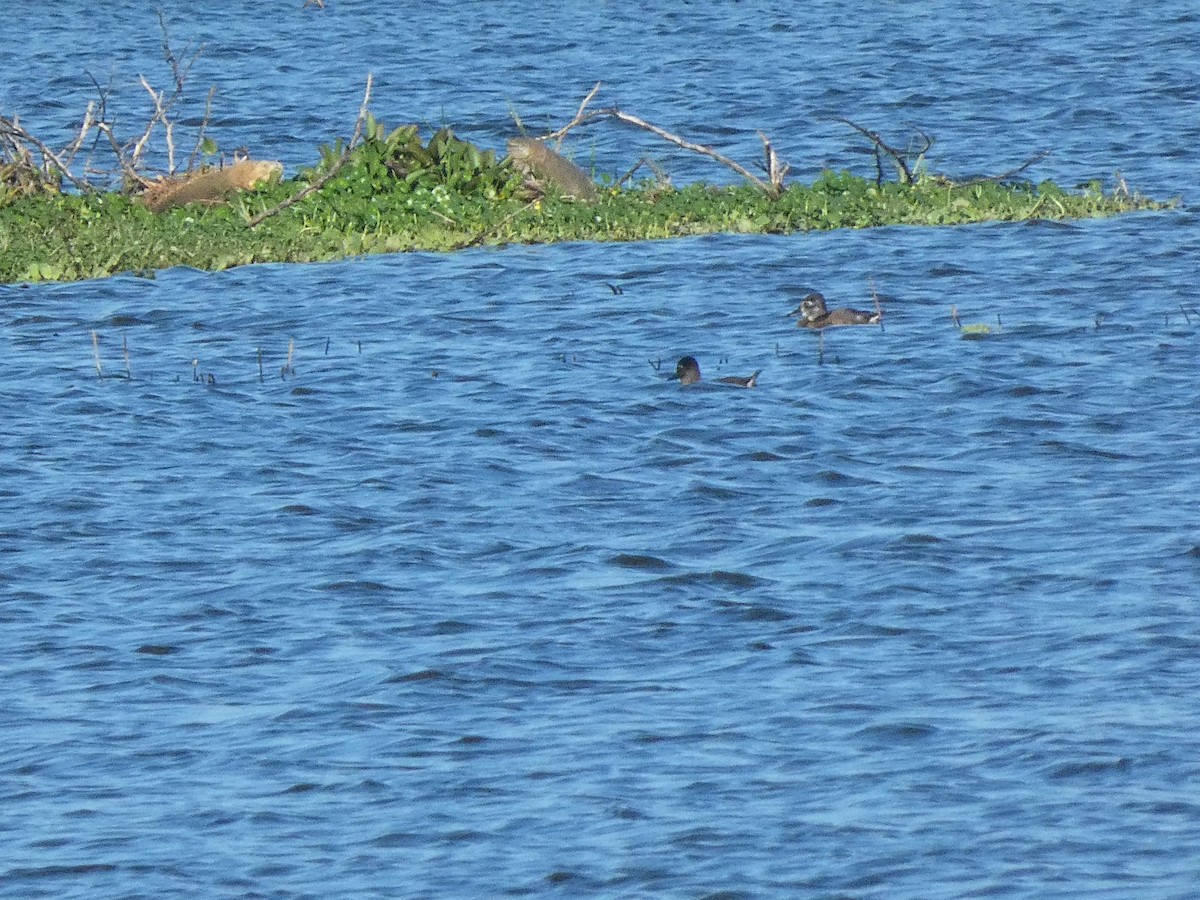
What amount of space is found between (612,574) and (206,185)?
10.6 meters

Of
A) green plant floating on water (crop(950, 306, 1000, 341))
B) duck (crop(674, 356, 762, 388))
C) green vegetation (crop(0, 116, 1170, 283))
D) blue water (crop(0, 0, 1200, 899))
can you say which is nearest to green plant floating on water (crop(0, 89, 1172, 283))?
green vegetation (crop(0, 116, 1170, 283))

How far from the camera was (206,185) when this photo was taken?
20.5 metres

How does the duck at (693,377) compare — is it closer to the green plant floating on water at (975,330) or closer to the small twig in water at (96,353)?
the green plant floating on water at (975,330)

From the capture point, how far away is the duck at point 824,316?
16.3 meters

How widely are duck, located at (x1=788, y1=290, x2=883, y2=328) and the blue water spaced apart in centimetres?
27

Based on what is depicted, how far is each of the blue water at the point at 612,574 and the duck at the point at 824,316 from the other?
27 centimetres

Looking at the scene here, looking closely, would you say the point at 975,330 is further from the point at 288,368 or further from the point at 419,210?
the point at 419,210

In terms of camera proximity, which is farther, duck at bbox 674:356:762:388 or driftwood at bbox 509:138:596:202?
driftwood at bbox 509:138:596:202

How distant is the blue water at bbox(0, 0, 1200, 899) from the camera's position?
7.82 meters

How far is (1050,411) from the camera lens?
1364 centimetres

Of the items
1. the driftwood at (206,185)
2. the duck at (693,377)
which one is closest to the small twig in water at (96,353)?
the duck at (693,377)

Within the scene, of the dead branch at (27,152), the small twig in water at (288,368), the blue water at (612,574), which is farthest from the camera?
the dead branch at (27,152)

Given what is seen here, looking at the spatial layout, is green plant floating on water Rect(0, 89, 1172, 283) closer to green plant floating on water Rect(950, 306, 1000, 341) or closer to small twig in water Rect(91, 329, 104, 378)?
small twig in water Rect(91, 329, 104, 378)

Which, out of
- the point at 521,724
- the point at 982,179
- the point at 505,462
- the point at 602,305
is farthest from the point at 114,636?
the point at 982,179
